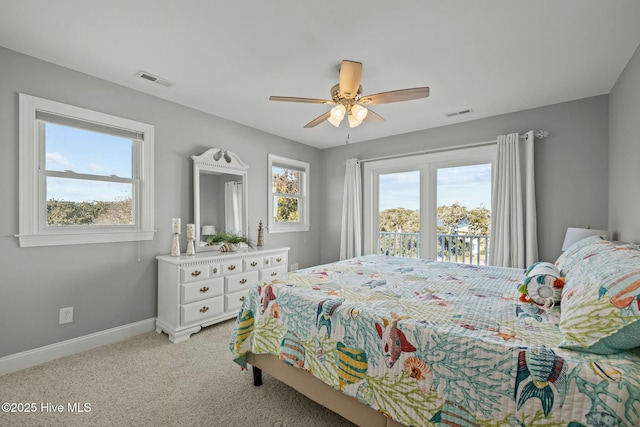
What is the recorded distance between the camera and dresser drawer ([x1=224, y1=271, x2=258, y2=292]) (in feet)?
10.6

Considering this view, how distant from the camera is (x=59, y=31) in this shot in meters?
2.02

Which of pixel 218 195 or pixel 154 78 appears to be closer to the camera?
pixel 154 78

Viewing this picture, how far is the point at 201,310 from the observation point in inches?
117

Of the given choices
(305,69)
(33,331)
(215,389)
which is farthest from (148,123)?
(215,389)

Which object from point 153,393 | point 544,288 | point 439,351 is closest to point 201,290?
point 153,393

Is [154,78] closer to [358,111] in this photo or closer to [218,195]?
[218,195]

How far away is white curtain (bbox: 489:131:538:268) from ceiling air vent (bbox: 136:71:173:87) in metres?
3.85

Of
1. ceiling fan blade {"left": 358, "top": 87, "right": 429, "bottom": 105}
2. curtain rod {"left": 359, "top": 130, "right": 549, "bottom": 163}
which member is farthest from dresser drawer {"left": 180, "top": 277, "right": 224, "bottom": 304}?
curtain rod {"left": 359, "top": 130, "right": 549, "bottom": 163}

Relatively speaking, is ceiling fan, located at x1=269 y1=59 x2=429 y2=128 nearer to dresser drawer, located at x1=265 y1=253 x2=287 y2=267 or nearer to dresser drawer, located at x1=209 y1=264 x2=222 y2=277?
dresser drawer, located at x1=209 y1=264 x2=222 y2=277

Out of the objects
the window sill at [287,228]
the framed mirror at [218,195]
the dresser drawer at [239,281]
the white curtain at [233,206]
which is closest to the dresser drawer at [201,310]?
the dresser drawer at [239,281]

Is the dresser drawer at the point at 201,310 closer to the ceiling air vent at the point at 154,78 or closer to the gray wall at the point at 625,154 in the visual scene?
the ceiling air vent at the point at 154,78

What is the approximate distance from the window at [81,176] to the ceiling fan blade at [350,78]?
7.18 feet

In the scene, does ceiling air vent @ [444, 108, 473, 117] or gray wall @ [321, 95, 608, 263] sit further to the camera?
ceiling air vent @ [444, 108, 473, 117]

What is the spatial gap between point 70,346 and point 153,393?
46.2 inches
